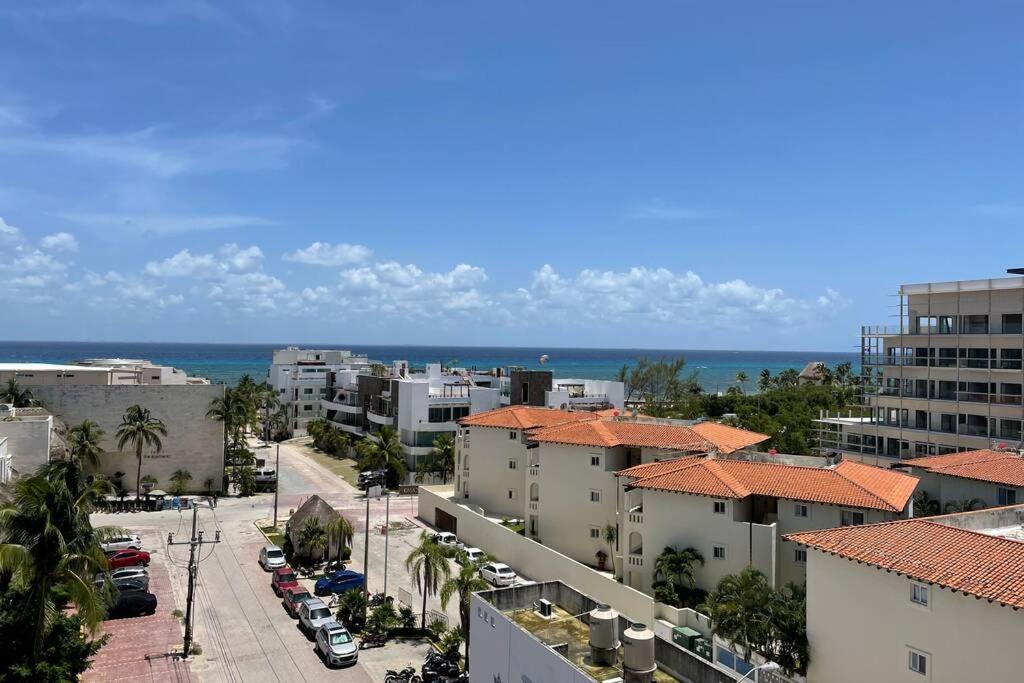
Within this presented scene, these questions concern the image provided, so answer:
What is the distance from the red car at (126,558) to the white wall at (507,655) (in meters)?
27.7

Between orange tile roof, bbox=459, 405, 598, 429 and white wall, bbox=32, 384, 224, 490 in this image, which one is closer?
orange tile roof, bbox=459, 405, 598, 429

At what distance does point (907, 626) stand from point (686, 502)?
15.8 m

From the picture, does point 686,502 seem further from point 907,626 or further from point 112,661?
point 112,661

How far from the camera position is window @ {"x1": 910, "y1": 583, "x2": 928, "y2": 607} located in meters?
21.2

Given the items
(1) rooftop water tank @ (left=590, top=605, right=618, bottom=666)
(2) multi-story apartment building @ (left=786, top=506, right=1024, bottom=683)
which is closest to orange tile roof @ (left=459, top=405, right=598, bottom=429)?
(2) multi-story apartment building @ (left=786, top=506, right=1024, bottom=683)

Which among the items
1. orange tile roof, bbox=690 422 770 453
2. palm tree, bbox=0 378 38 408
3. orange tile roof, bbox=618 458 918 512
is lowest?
orange tile roof, bbox=618 458 918 512

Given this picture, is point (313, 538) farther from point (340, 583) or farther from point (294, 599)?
point (294, 599)

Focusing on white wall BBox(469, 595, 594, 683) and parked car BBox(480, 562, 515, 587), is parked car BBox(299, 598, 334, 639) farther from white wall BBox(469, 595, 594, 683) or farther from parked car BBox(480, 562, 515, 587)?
white wall BBox(469, 595, 594, 683)

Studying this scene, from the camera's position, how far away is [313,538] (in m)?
46.4

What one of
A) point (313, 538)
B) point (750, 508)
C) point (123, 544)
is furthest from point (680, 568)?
point (123, 544)

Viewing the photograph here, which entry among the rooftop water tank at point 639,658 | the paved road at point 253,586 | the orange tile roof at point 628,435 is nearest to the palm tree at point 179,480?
the paved road at point 253,586

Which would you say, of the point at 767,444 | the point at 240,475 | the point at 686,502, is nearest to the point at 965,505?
the point at 686,502

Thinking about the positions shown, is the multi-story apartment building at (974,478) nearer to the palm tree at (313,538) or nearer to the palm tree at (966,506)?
the palm tree at (966,506)

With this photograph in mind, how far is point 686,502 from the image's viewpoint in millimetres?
37219
